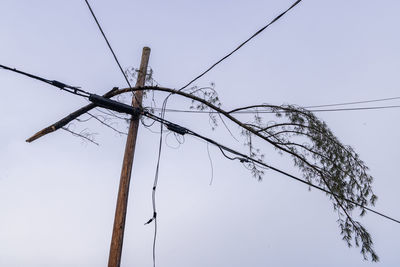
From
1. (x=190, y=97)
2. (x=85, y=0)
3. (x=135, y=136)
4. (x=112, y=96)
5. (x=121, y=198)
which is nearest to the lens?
(x=85, y=0)

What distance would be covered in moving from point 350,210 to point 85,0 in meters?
6.40

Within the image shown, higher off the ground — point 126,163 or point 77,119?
point 77,119

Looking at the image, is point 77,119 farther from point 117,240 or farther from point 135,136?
point 117,240

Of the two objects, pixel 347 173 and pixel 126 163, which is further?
pixel 347 173

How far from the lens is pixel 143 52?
6398mm

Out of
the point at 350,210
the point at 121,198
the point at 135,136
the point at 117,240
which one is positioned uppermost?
the point at 135,136

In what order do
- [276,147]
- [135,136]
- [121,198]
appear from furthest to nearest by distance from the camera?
1. [276,147]
2. [135,136]
3. [121,198]

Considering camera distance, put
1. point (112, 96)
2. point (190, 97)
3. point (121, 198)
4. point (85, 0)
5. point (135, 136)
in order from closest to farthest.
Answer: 1. point (85, 0)
2. point (121, 198)
3. point (135, 136)
4. point (112, 96)
5. point (190, 97)

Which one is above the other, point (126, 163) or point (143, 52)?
point (143, 52)

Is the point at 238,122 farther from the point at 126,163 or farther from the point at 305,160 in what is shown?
the point at 126,163

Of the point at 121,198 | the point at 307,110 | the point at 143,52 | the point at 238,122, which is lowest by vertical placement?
the point at 121,198

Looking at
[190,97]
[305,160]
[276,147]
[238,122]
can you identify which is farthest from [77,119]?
[305,160]

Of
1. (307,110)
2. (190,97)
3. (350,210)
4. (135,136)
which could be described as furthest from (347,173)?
(135,136)

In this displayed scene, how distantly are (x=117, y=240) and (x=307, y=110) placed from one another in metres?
4.92
